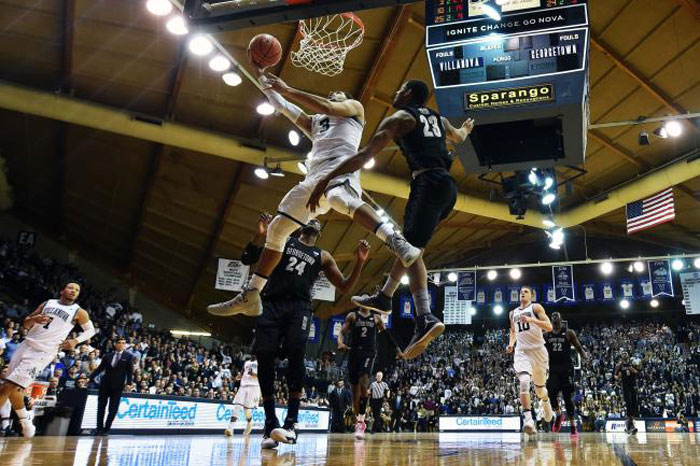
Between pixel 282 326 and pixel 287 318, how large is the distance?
78 millimetres

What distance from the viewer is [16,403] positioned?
22.2ft

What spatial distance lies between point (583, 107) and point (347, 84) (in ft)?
24.5

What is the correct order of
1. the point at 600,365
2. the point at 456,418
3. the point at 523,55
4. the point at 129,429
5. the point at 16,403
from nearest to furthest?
the point at 16,403
the point at 523,55
the point at 129,429
the point at 456,418
the point at 600,365

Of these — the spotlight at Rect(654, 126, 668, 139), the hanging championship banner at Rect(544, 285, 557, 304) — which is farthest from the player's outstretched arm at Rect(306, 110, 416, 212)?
the hanging championship banner at Rect(544, 285, 557, 304)

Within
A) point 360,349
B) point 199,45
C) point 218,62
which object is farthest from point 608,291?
point 199,45

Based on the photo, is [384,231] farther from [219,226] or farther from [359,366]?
[219,226]

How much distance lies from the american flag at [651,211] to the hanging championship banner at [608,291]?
25.2 feet

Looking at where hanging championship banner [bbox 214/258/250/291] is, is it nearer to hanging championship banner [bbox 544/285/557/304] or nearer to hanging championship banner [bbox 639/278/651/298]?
hanging championship banner [bbox 544/285/557/304]

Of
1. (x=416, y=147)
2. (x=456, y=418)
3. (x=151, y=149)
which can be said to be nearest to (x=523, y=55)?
(x=416, y=147)

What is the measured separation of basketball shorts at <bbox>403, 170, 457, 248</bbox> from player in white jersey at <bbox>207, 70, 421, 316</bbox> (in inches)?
12.9

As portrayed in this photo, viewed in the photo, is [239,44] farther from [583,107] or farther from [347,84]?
[583,107]

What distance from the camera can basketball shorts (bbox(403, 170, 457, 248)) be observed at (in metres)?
4.37

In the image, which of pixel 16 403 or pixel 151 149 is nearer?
pixel 16 403

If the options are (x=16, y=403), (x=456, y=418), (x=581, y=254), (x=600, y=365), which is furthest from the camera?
(x=581, y=254)
